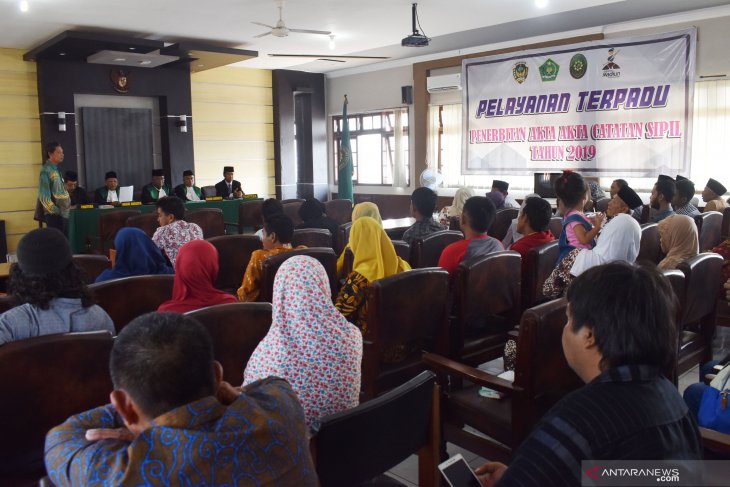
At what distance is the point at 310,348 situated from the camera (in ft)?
6.31

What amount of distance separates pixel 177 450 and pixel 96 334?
112 cm

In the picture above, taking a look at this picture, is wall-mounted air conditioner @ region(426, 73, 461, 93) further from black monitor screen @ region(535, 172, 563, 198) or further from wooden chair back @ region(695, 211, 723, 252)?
wooden chair back @ region(695, 211, 723, 252)

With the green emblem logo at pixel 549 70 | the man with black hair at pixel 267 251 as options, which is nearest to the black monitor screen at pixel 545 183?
the green emblem logo at pixel 549 70

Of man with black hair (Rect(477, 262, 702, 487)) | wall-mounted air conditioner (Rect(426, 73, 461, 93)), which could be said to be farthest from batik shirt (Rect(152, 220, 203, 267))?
wall-mounted air conditioner (Rect(426, 73, 461, 93))

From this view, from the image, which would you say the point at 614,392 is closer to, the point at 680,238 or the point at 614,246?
the point at 614,246

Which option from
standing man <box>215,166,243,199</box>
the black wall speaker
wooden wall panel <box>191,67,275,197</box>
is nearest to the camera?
standing man <box>215,166,243,199</box>

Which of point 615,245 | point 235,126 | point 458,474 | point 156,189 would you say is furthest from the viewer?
point 235,126

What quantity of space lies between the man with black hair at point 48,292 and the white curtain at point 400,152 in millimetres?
9248

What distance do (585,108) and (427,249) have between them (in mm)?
5409

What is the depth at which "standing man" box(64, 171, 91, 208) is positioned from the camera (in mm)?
8516

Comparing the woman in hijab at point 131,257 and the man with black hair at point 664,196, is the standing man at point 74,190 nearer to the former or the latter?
the woman in hijab at point 131,257

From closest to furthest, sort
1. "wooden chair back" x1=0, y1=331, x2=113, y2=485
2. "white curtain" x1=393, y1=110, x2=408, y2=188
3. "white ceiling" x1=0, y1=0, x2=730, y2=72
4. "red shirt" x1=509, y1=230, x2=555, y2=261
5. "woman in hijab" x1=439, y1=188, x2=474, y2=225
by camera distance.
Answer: "wooden chair back" x1=0, y1=331, x2=113, y2=485 < "red shirt" x1=509, y1=230, x2=555, y2=261 < "woman in hijab" x1=439, y1=188, x2=474, y2=225 < "white ceiling" x1=0, y1=0, x2=730, y2=72 < "white curtain" x1=393, y1=110, x2=408, y2=188

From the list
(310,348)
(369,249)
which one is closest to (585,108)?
(369,249)

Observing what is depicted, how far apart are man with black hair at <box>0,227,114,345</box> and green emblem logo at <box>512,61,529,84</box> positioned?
7.93 meters
